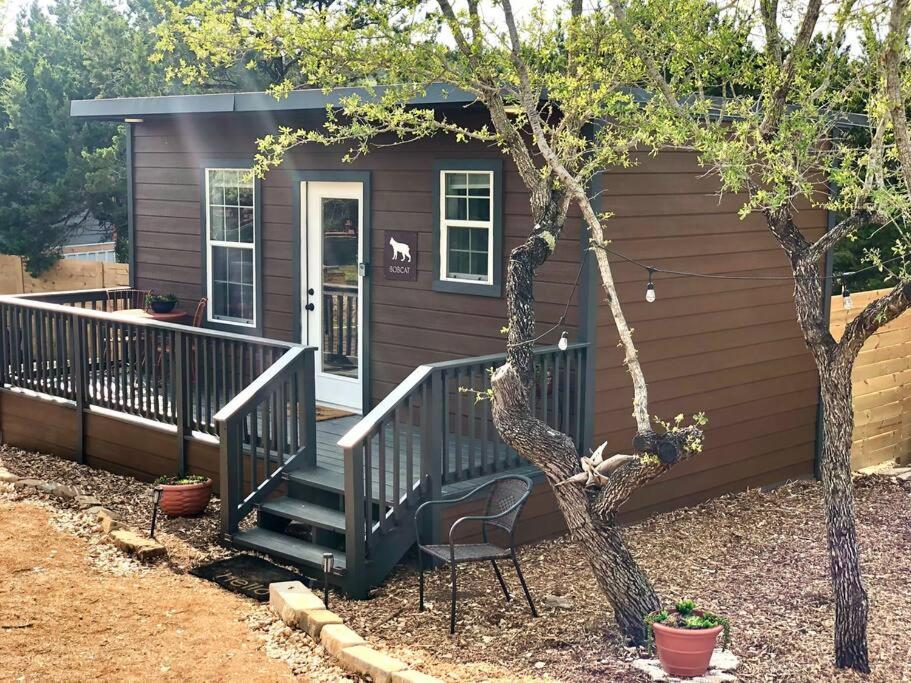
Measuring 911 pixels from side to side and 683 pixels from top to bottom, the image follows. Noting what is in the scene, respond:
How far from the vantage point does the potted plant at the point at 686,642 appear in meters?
5.28

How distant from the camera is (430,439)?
7035 millimetres

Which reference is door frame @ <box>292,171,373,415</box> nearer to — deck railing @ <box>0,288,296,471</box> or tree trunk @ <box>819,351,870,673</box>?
deck railing @ <box>0,288,296,471</box>

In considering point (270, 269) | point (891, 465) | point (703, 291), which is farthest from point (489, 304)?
point (891, 465)

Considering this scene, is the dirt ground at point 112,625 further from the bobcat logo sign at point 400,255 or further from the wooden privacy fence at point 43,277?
the wooden privacy fence at point 43,277

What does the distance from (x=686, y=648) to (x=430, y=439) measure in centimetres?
228

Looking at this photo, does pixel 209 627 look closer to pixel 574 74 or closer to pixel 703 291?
pixel 574 74

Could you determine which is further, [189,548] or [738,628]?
[189,548]

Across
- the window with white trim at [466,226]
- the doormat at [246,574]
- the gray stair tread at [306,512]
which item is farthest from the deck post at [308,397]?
the window with white trim at [466,226]

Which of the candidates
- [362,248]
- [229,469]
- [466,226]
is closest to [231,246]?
[362,248]

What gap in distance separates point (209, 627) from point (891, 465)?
24.6ft

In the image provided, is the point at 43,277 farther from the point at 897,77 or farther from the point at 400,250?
the point at 897,77

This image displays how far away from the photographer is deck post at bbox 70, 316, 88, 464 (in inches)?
376

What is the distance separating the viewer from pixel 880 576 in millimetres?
7578

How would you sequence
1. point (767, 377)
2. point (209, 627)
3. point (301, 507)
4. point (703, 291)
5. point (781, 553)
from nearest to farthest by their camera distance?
point (209, 627), point (301, 507), point (781, 553), point (703, 291), point (767, 377)
